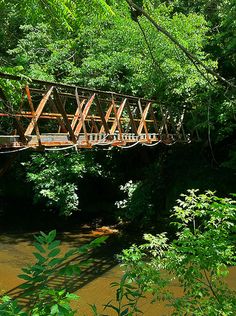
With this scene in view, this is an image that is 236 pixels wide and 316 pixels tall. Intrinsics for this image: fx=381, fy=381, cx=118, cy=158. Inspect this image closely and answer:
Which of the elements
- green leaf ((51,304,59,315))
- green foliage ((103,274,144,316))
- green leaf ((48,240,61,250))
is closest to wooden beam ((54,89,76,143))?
green foliage ((103,274,144,316))

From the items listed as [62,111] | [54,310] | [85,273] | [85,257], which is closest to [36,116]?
[62,111]

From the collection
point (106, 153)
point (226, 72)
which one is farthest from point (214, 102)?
point (106, 153)

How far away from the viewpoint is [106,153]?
42.2 ft

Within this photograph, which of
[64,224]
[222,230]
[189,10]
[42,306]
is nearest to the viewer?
[42,306]

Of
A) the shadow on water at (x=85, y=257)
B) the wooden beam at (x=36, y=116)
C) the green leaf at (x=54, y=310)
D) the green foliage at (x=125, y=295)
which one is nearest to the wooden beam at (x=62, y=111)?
the wooden beam at (x=36, y=116)

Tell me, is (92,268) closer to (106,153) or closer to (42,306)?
(106,153)

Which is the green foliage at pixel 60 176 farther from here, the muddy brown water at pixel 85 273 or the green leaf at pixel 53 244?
the green leaf at pixel 53 244

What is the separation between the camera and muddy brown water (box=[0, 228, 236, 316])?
→ 6.57 meters

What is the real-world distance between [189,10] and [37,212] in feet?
31.5

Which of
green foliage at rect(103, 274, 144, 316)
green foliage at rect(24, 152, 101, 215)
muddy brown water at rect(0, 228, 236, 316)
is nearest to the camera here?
green foliage at rect(103, 274, 144, 316)

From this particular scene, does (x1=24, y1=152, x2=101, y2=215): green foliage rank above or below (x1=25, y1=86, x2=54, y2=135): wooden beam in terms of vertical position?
below

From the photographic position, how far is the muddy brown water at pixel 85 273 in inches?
259

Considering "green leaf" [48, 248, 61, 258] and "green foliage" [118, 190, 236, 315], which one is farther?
"green foliage" [118, 190, 236, 315]

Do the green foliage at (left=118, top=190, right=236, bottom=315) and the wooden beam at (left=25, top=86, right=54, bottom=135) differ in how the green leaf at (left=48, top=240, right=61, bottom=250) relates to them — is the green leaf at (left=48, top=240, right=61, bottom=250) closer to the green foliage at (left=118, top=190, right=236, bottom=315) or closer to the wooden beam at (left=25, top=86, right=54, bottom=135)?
the green foliage at (left=118, top=190, right=236, bottom=315)
